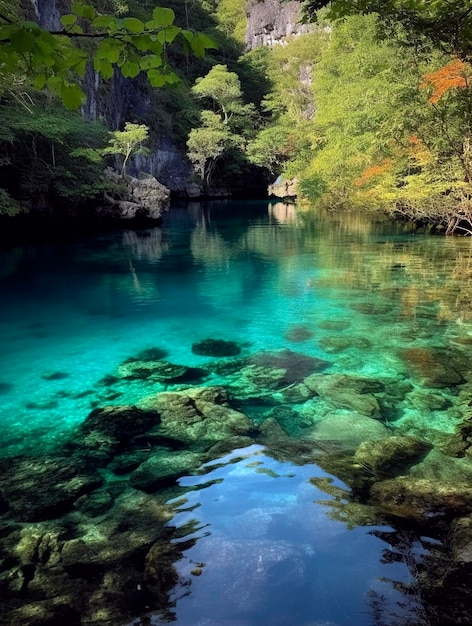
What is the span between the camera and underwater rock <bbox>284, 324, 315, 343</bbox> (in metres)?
8.73

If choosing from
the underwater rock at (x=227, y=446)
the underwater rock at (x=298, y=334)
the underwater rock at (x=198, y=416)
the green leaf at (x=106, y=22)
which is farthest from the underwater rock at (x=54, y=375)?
the green leaf at (x=106, y=22)

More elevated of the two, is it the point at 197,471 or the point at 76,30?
the point at 76,30

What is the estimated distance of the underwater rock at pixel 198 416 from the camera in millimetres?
5297

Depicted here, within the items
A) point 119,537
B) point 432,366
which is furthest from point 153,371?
point 432,366

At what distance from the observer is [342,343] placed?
838 centimetres

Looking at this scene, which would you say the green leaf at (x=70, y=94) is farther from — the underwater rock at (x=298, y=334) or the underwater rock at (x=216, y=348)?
the underwater rock at (x=298, y=334)

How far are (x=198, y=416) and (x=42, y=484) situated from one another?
1.93m

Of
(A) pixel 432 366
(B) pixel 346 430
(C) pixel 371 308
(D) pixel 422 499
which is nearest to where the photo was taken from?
(D) pixel 422 499

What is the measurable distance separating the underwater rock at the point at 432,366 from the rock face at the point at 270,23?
61114 millimetres

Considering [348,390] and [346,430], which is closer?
[346,430]

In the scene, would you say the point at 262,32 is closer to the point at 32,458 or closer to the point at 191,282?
the point at 191,282

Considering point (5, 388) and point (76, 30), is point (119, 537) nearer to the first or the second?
point (76, 30)

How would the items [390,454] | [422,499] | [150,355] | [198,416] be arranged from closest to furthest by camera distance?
[422,499]
[390,454]
[198,416]
[150,355]

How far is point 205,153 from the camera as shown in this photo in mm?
45500
